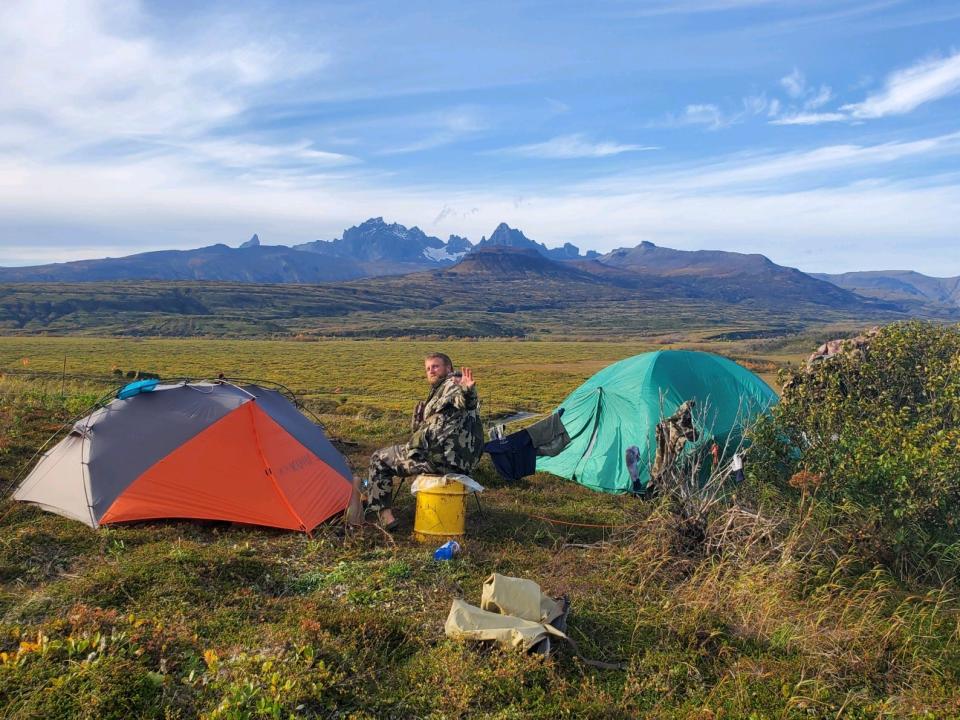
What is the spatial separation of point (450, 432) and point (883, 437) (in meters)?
4.49

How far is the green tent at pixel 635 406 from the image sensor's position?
1130cm

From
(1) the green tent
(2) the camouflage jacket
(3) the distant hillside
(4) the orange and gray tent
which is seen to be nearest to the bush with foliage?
(1) the green tent

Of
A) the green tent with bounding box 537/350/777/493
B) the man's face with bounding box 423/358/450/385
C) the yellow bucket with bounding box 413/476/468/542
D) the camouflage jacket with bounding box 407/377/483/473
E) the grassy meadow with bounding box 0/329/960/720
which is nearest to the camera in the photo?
the grassy meadow with bounding box 0/329/960/720

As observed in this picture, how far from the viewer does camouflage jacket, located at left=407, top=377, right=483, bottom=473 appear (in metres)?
8.38

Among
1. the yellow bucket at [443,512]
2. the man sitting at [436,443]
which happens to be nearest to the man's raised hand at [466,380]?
the man sitting at [436,443]

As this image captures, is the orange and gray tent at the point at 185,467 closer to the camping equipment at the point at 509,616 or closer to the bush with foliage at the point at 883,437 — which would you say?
the camping equipment at the point at 509,616

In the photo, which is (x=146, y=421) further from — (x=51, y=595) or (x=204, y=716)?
(x=204, y=716)

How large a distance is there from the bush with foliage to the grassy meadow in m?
0.41

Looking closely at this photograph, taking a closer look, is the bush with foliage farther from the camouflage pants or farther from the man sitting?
the camouflage pants

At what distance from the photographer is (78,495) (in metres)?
7.79

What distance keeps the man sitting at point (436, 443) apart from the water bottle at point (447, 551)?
1.00 m

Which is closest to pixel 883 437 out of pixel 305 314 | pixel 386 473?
pixel 386 473

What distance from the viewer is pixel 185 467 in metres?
7.91

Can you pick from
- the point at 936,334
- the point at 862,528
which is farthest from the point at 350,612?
the point at 936,334
